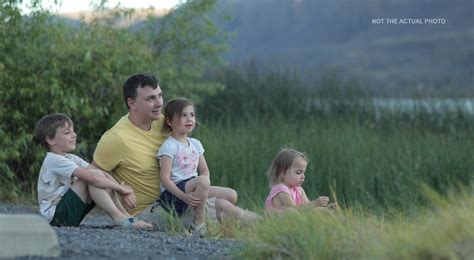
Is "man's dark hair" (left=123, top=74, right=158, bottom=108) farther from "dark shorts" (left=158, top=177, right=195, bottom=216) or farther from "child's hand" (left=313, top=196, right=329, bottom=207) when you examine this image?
"child's hand" (left=313, top=196, right=329, bottom=207)

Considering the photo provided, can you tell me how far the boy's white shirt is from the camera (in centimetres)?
711

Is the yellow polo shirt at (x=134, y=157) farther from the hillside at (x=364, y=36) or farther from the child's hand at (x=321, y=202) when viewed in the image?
the hillside at (x=364, y=36)

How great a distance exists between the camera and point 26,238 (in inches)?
210

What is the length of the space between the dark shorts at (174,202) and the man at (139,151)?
0.11 meters

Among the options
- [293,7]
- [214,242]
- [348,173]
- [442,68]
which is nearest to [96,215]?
[348,173]

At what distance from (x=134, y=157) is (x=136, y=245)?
5.09 ft

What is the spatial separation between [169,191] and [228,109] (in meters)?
8.06

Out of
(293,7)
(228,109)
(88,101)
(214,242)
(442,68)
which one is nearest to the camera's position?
(214,242)

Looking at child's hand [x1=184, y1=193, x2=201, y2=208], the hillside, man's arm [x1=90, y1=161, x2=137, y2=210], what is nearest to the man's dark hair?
man's arm [x1=90, y1=161, x2=137, y2=210]

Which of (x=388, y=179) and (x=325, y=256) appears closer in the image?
(x=325, y=256)

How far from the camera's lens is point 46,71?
34.9 ft

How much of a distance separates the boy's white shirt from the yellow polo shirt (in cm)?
23

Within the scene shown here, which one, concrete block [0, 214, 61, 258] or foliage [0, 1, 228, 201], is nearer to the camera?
concrete block [0, 214, 61, 258]

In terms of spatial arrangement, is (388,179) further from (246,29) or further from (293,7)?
(293,7)
